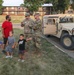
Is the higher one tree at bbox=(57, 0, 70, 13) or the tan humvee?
tree at bbox=(57, 0, 70, 13)

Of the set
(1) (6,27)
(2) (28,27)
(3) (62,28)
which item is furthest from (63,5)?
(1) (6,27)

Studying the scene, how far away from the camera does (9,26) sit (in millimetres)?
8680

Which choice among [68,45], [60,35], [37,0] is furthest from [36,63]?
[37,0]

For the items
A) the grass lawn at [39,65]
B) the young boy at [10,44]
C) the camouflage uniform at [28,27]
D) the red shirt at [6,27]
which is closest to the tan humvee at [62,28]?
the grass lawn at [39,65]

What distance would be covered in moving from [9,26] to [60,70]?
270cm

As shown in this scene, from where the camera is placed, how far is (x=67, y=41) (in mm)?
10633

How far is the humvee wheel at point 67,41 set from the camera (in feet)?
34.2

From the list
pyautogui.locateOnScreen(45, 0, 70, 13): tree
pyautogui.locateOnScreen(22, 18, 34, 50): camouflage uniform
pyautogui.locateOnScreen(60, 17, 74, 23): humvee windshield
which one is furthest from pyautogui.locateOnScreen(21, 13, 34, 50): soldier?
pyautogui.locateOnScreen(45, 0, 70, 13): tree

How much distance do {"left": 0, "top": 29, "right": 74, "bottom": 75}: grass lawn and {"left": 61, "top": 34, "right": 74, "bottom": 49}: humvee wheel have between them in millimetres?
1368

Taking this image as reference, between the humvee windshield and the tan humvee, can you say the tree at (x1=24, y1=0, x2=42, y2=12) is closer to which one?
the tan humvee

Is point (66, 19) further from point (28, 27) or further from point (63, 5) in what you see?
point (63, 5)

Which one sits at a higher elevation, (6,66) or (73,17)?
(73,17)

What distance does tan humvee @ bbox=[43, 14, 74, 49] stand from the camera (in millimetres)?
10516

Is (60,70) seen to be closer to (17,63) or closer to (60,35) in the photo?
(17,63)
